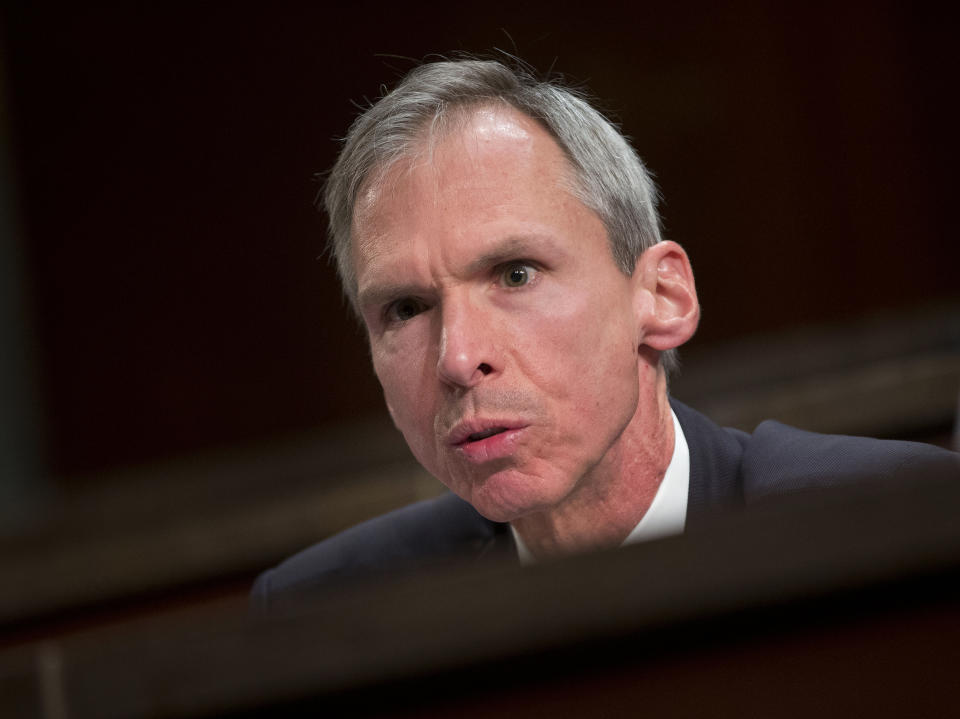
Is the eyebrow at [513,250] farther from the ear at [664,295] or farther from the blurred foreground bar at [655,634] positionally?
the blurred foreground bar at [655,634]

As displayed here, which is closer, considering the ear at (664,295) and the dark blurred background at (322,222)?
the ear at (664,295)

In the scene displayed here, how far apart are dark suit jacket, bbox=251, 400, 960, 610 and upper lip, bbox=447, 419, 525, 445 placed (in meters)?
0.06

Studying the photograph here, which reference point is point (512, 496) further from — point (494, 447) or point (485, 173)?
point (485, 173)

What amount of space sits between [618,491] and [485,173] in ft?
0.66

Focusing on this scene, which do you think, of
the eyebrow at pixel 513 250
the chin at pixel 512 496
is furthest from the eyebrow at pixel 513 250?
the chin at pixel 512 496

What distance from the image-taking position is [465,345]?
2.21 feet

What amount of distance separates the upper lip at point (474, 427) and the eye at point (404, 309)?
0.07 meters

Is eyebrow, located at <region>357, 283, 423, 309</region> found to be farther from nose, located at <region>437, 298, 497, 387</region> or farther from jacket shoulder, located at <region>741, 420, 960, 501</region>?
jacket shoulder, located at <region>741, 420, 960, 501</region>

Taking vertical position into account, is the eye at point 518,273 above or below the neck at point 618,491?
above

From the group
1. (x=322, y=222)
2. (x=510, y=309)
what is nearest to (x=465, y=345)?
(x=510, y=309)

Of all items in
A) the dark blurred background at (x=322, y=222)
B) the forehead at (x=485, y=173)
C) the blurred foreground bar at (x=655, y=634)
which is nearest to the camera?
the blurred foreground bar at (x=655, y=634)

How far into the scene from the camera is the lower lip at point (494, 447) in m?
0.68

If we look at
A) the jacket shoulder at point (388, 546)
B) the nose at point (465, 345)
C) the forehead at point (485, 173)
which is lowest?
the jacket shoulder at point (388, 546)

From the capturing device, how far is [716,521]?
0.61 metres
